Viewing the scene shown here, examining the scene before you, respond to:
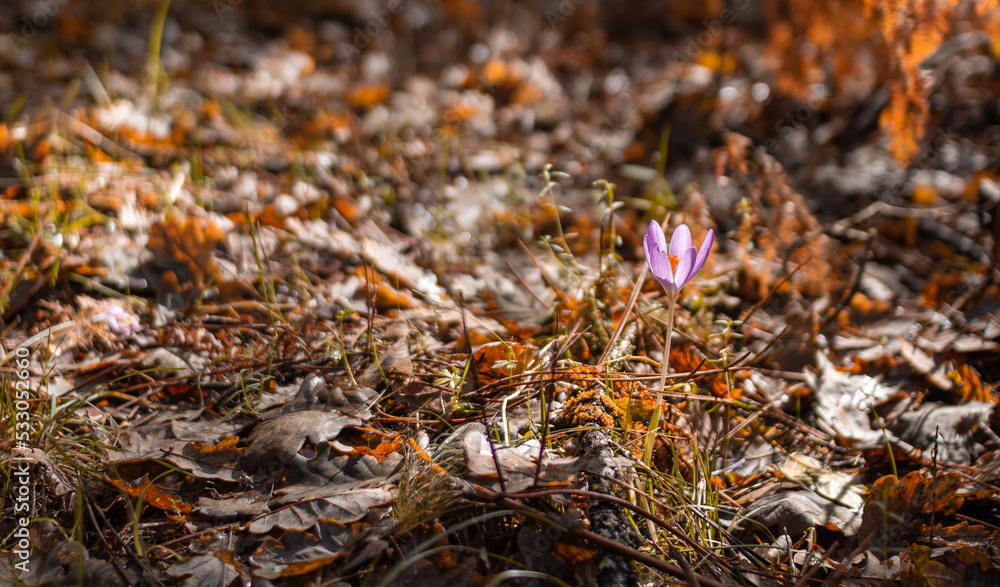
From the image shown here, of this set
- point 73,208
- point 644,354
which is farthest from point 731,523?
point 73,208

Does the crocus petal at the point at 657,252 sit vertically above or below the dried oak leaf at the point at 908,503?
above

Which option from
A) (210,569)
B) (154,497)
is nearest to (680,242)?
(210,569)

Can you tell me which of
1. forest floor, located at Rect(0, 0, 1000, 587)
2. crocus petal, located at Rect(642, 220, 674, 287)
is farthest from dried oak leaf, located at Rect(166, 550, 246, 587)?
crocus petal, located at Rect(642, 220, 674, 287)

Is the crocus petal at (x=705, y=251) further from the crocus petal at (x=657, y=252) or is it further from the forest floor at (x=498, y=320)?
the forest floor at (x=498, y=320)

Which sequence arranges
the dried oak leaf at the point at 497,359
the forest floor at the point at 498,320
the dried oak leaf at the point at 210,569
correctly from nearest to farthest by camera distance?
1. the dried oak leaf at the point at 210,569
2. the forest floor at the point at 498,320
3. the dried oak leaf at the point at 497,359

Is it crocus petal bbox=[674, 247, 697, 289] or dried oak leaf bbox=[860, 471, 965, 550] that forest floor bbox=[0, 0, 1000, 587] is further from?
crocus petal bbox=[674, 247, 697, 289]

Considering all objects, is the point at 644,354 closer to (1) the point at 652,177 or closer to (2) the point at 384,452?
(2) the point at 384,452

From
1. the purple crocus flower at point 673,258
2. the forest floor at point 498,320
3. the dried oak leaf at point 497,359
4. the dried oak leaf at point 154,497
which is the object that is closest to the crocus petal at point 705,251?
the purple crocus flower at point 673,258

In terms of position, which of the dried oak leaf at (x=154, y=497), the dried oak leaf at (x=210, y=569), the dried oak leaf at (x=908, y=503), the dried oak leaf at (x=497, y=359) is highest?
the dried oak leaf at (x=497, y=359)
